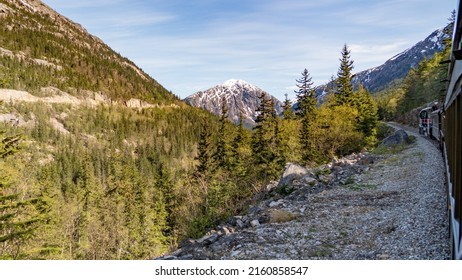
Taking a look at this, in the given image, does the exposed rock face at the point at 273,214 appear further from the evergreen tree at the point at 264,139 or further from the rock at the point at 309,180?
the evergreen tree at the point at 264,139

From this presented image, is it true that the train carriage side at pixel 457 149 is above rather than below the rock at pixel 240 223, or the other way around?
above

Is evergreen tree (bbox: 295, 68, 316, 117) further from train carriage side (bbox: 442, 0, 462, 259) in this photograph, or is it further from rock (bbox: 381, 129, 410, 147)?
train carriage side (bbox: 442, 0, 462, 259)

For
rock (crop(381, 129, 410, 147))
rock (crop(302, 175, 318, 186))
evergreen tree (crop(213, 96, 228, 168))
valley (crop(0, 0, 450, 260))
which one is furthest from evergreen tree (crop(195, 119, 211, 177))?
rock (crop(302, 175, 318, 186))

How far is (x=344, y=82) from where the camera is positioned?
162ft

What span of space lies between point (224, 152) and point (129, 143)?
138 meters

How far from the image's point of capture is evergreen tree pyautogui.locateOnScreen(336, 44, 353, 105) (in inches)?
1897

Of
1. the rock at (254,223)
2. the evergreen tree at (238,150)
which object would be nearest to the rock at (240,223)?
the rock at (254,223)

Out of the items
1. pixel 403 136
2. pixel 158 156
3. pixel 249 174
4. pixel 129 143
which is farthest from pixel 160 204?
pixel 129 143

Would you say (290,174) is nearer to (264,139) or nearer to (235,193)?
(235,193)

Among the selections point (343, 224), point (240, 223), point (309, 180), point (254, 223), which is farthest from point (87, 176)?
point (343, 224)

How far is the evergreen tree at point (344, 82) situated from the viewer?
48188 mm

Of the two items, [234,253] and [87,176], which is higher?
[234,253]

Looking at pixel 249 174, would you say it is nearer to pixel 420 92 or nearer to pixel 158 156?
pixel 420 92

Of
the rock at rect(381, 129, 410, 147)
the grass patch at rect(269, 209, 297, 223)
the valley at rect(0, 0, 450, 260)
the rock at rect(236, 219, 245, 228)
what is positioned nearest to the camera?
the valley at rect(0, 0, 450, 260)
